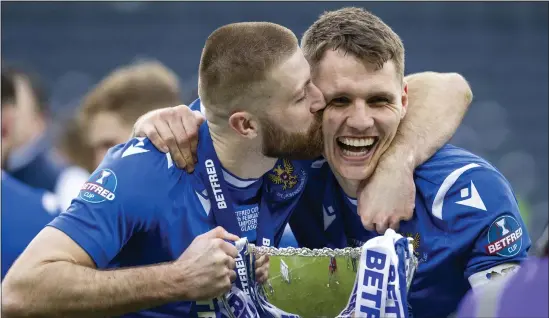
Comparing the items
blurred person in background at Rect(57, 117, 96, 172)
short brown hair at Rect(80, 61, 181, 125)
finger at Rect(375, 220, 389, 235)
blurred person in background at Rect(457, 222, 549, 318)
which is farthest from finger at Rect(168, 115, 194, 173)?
blurred person in background at Rect(57, 117, 96, 172)

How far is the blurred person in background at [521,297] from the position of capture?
5.71ft

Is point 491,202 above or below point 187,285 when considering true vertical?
above

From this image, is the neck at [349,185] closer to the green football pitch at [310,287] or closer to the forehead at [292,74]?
the forehead at [292,74]

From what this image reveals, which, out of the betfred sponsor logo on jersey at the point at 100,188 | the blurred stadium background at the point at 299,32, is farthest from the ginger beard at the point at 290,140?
the blurred stadium background at the point at 299,32

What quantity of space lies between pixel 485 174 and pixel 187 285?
1115mm

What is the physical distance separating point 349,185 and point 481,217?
0.57 metres

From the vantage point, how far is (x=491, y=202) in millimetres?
3178

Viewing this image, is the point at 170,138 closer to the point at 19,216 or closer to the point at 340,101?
the point at 340,101

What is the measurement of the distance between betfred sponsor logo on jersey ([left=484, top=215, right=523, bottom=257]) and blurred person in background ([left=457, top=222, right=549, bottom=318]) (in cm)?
132

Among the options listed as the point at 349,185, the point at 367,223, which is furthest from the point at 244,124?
the point at 367,223

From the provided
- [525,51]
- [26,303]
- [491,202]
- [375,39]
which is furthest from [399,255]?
[525,51]

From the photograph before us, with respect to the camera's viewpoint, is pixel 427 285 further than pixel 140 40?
No

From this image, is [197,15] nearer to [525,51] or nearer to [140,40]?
[140,40]

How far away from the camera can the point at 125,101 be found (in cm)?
557
